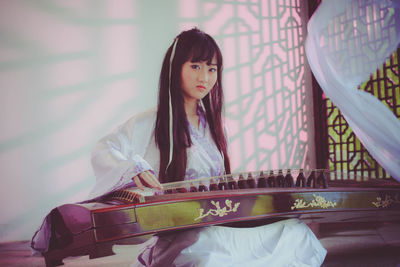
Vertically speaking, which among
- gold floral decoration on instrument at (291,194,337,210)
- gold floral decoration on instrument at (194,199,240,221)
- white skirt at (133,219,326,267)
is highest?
gold floral decoration on instrument at (194,199,240,221)

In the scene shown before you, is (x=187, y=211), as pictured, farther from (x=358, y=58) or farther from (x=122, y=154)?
(x=358, y=58)

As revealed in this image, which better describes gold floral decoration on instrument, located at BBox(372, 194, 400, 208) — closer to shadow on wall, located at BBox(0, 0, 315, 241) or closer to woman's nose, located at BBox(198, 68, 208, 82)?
woman's nose, located at BBox(198, 68, 208, 82)

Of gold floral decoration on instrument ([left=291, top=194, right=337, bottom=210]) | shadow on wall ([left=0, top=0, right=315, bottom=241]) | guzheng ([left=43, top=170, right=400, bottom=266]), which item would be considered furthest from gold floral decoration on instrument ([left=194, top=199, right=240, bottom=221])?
shadow on wall ([left=0, top=0, right=315, bottom=241])

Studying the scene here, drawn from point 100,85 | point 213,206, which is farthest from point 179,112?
point 100,85

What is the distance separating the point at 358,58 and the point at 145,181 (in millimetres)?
1497

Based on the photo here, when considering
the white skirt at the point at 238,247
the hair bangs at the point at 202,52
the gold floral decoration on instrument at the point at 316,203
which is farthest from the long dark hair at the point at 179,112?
the gold floral decoration on instrument at the point at 316,203

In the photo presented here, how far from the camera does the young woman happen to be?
61.3 inches

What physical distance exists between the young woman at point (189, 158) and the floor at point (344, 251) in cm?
38

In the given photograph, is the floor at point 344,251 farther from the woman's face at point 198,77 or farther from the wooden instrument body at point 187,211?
the woman's face at point 198,77

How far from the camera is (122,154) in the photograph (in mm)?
1696

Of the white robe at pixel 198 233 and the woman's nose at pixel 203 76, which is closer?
the white robe at pixel 198 233

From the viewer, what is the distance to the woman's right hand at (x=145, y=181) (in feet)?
4.95

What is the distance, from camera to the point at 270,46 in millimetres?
4617

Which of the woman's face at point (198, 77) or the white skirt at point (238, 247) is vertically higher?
the woman's face at point (198, 77)
